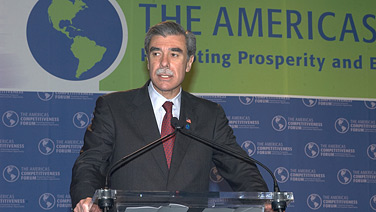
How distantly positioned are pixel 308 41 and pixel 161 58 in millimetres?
2949

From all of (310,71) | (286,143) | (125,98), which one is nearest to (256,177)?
(125,98)

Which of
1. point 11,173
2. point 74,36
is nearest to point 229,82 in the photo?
point 74,36

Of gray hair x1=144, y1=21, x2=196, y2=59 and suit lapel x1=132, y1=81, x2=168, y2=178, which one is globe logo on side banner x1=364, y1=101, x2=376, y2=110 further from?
suit lapel x1=132, y1=81, x2=168, y2=178

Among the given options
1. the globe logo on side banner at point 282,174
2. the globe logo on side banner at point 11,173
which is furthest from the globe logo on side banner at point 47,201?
the globe logo on side banner at point 282,174

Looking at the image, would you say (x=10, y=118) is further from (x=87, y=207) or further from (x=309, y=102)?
(x=87, y=207)

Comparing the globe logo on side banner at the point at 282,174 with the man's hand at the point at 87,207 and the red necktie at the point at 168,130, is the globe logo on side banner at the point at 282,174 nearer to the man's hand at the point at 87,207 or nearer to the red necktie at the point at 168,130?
the red necktie at the point at 168,130

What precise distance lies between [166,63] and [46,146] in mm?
2329

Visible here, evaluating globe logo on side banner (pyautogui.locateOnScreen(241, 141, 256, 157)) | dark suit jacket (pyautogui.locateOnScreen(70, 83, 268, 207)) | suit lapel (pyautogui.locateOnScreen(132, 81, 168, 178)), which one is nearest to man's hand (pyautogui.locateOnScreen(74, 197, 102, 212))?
dark suit jacket (pyautogui.locateOnScreen(70, 83, 268, 207))

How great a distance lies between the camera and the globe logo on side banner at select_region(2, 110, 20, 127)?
5.14 m

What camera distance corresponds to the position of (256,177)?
2.91m

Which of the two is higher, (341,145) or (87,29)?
(87,29)

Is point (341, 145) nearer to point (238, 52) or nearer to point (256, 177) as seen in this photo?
point (238, 52)

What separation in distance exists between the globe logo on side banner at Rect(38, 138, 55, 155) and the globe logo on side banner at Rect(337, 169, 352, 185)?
9.15 ft

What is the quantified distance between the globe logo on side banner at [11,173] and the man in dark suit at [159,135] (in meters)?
2.23
